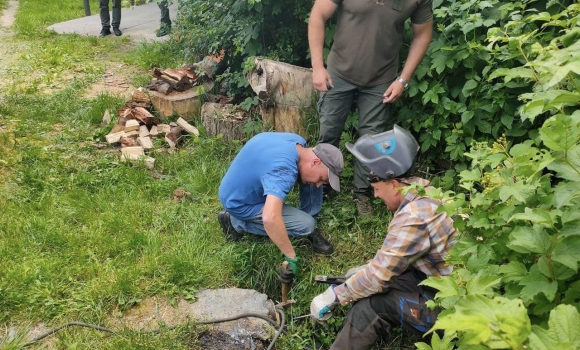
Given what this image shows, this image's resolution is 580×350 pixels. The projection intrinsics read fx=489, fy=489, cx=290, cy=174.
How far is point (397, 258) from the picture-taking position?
2439 millimetres

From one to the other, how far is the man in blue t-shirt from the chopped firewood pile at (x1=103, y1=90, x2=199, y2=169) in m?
1.55

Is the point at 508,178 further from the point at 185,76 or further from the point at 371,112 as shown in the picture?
the point at 185,76

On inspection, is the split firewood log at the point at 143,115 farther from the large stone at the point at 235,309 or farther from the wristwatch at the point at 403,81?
the wristwatch at the point at 403,81

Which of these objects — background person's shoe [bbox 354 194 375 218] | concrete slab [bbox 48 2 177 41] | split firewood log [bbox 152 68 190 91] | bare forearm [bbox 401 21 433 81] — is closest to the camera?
bare forearm [bbox 401 21 433 81]

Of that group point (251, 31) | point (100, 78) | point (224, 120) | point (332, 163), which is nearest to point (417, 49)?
point (332, 163)

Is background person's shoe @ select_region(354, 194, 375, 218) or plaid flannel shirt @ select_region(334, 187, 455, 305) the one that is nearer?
plaid flannel shirt @ select_region(334, 187, 455, 305)

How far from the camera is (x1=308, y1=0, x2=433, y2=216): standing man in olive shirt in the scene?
11.1ft

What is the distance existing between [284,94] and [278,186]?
1677 millimetres

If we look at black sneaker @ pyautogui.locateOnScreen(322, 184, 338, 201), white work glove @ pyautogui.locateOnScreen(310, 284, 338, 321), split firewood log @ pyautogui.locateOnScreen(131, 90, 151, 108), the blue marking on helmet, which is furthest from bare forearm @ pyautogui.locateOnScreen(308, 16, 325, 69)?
split firewood log @ pyautogui.locateOnScreen(131, 90, 151, 108)

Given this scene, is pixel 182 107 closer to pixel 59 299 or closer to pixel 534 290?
pixel 59 299

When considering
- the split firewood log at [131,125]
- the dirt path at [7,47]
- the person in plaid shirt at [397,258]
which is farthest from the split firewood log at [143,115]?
the person in plaid shirt at [397,258]

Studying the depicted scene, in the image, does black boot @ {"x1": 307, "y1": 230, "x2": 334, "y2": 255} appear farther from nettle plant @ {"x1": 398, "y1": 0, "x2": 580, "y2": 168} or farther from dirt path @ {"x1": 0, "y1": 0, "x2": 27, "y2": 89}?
dirt path @ {"x1": 0, "y1": 0, "x2": 27, "y2": 89}

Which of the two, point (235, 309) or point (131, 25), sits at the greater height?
point (235, 309)

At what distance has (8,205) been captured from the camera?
12.8ft
